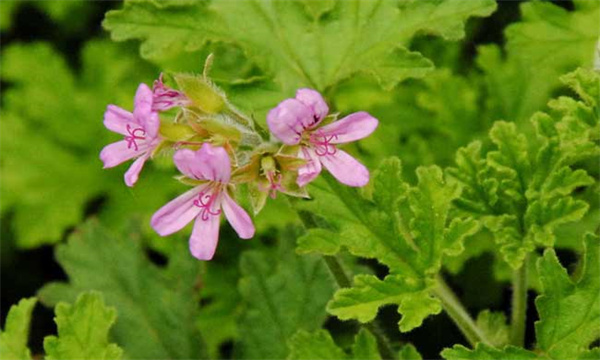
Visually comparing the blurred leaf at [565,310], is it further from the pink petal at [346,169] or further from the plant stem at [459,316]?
the pink petal at [346,169]

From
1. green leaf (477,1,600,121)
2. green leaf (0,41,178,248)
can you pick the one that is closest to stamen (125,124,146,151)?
green leaf (477,1,600,121)

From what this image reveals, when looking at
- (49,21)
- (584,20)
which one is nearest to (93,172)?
(49,21)

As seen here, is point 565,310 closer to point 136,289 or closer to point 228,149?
point 228,149

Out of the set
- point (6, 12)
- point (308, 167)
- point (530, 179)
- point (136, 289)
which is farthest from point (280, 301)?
point (6, 12)

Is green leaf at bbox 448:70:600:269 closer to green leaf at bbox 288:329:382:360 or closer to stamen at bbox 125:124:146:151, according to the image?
green leaf at bbox 288:329:382:360

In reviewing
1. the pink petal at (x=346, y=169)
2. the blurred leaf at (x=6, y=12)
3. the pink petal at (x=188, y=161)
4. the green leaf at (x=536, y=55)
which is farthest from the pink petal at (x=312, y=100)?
the blurred leaf at (x=6, y=12)

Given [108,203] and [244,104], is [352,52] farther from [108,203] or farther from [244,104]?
[108,203]
